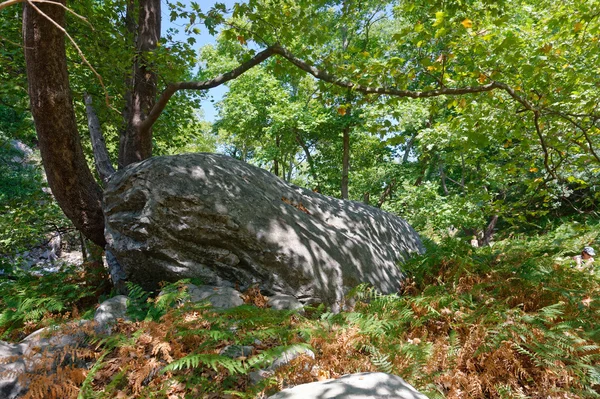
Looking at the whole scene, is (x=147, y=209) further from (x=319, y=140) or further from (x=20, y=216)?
(x=319, y=140)

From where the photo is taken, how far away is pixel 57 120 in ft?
14.0

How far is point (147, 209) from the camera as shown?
3.95 m

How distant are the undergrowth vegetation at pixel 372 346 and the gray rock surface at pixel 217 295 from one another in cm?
16

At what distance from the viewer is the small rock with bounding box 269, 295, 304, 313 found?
12.5 feet

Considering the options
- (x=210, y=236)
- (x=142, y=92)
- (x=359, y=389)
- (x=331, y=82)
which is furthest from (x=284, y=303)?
(x=142, y=92)

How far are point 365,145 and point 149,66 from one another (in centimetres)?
1363

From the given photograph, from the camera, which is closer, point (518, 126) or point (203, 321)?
point (203, 321)

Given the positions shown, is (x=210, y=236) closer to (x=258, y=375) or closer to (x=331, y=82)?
(x=258, y=375)

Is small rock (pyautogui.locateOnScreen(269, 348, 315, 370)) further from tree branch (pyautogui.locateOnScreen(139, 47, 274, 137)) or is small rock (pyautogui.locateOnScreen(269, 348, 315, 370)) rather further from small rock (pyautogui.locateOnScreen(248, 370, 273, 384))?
tree branch (pyautogui.locateOnScreen(139, 47, 274, 137))

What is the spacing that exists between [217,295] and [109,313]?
1110 mm

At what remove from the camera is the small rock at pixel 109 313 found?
10.4ft

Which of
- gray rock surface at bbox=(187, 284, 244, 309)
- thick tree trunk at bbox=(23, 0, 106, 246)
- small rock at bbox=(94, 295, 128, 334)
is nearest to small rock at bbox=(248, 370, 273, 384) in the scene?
gray rock surface at bbox=(187, 284, 244, 309)

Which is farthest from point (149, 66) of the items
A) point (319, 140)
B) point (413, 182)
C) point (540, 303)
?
point (413, 182)

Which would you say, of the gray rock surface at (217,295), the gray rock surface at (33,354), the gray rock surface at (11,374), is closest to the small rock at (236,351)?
the gray rock surface at (217,295)
